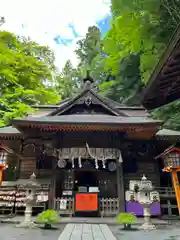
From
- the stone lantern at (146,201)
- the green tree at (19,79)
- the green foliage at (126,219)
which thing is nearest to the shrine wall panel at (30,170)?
the green tree at (19,79)

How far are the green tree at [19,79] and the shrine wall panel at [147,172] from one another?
7.67 meters

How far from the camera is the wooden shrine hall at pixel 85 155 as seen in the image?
10226 mm

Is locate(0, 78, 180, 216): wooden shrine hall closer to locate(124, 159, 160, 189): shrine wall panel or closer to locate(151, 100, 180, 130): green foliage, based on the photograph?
locate(124, 159, 160, 189): shrine wall panel

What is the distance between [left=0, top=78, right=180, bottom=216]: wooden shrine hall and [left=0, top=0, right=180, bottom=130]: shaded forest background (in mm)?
3019

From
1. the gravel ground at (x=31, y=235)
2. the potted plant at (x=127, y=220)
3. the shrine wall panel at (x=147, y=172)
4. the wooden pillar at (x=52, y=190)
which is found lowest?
the gravel ground at (x=31, y=235)

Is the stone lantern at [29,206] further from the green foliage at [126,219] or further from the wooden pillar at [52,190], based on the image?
the green foliage at [126,219]

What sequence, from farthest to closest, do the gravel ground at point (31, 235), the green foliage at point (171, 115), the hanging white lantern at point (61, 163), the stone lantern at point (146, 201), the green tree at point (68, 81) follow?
the green tree at point (68, 81) → the green foliage at point (171, 115) → the hanging white lantern at point (61, 163) → the stone lantern at point (146, 201) → the gravel ground at point (31, 235)

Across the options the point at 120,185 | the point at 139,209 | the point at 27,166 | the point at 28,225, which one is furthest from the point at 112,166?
the point at 28,225

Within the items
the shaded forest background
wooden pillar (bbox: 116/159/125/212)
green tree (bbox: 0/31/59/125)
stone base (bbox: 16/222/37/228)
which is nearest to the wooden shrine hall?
wooden pillar (bbox: 116/159/125/212)

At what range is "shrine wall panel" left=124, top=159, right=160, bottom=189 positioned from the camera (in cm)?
1175

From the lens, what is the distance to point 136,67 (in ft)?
69.4

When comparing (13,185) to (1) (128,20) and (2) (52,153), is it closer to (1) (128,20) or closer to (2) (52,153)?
(2) (52,153)

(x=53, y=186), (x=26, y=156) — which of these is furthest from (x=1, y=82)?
(x=53, y=186)

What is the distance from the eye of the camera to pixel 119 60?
20.2m
